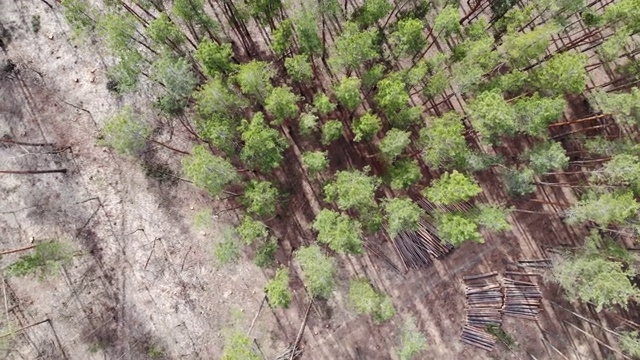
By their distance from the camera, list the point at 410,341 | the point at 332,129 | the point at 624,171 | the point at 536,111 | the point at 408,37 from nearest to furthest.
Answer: the point at 624,171 < the point at 536,111 < the point at 408,37 < the point at 332,129 < the point at 410,341

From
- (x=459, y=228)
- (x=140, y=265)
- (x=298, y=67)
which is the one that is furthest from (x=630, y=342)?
(x=140, y=265)

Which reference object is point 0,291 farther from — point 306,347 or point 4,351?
point 306,347

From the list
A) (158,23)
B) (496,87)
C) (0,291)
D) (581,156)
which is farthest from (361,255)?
(0,291)

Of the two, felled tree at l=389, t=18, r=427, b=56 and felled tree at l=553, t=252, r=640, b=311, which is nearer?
felled tree at l=553, t=252, r=640, b=311

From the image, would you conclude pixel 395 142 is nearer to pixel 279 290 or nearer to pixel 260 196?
pixel 260 196

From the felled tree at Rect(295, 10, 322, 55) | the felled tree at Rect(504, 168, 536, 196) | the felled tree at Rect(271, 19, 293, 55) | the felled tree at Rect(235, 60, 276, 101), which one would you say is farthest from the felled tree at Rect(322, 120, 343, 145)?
the felled tree at Rect(504, 168, 536, 196)

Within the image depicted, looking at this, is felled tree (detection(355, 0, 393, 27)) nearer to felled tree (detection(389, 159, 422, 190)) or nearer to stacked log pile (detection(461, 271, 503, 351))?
felled tree (detection(389, 159, 422, 190))
